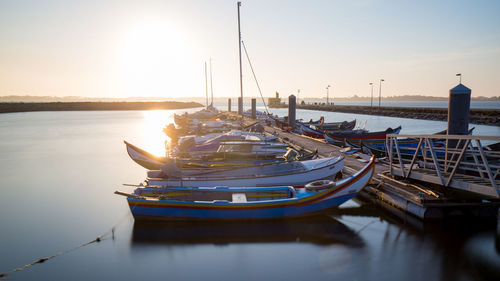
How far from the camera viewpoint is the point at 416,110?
8219 cm

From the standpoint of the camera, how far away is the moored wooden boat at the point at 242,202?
1118 cm

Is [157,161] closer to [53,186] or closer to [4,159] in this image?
[53,186]

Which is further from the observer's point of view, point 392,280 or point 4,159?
point 4,159

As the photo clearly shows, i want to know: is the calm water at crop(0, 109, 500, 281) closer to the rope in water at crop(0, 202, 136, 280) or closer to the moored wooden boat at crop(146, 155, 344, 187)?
the rope in water at crop(0, 202, 136, 280)

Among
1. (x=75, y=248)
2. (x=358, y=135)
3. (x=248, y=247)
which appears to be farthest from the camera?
(x=358, y=135)

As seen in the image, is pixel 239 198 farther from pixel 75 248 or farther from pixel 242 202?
pixel 75 248

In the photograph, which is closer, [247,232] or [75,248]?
[75,248]

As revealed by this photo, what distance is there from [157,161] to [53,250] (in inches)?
272

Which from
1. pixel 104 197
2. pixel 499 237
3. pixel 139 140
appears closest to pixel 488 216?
pixel 499 237

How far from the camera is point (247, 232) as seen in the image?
11.2 m

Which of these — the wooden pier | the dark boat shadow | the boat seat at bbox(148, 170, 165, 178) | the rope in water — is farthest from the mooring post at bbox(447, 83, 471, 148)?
the rope in water

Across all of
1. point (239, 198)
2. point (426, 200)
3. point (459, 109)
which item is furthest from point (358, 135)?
point (239, 198)

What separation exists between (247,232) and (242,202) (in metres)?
1.09

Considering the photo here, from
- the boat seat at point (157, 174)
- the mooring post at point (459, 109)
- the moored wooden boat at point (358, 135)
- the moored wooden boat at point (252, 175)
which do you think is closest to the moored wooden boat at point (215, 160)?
the moored wooden boat at point (252, 175)
